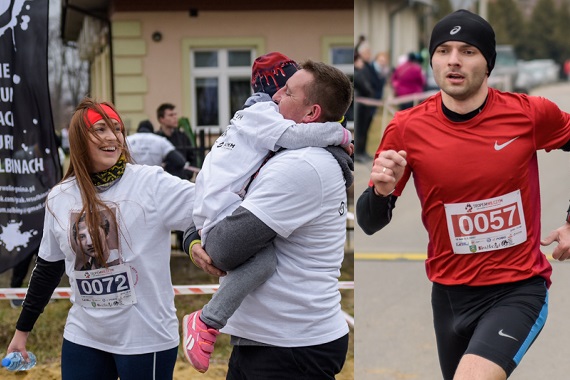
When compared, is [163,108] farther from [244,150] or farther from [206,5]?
[206,5]

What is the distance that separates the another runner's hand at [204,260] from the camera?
285 centimetres

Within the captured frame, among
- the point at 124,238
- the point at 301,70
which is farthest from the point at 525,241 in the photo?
the point at 124,238

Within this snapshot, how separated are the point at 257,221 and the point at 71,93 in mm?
27947

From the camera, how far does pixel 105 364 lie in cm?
342

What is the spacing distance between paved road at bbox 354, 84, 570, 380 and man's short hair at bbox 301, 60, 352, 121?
10.3 ft

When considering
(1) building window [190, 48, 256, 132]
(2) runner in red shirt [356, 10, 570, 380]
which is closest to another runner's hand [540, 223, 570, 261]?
(2) runner in red shirt [356, 10, 570, 380]

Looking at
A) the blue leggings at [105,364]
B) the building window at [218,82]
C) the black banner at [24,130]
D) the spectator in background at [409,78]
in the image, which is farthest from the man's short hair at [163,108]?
the spectator in background at [409,78]

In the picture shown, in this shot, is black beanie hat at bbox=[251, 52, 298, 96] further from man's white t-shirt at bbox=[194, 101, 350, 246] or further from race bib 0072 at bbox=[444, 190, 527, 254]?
race bib 0072 at bbox=[444, 190, 527, 254]

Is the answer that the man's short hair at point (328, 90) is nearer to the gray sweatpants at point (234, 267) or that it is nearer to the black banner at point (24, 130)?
the gray sweatpants at point (234, 267)

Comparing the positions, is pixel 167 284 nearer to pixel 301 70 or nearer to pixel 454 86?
pixel 301 70

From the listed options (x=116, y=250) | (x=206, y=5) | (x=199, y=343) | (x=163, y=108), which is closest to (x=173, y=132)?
(x=163, y=108)

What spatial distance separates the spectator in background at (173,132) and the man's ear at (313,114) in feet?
25.4

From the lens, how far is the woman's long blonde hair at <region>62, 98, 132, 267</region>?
3.34 meters

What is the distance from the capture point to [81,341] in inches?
133
